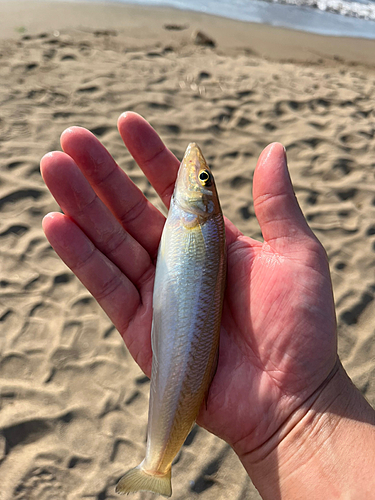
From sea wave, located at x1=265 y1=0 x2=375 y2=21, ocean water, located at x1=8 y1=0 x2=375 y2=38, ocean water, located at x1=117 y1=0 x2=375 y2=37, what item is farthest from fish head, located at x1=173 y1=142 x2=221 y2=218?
sea wave, located at x1=265 y1=0 x2=375 y2=21

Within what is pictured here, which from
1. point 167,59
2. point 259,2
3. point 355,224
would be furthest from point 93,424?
point 259,2

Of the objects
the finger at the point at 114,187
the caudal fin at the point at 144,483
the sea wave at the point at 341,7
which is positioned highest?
the sea wave at the point at 341,7

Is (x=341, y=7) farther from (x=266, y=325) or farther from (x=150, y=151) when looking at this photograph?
(x=266, y=325)

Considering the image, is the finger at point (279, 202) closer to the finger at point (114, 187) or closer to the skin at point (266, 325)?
the skin at point (266, 325)

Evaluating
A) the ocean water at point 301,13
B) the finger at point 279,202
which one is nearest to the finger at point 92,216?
the finger at point 279,202

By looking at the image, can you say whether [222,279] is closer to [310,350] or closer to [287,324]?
[287,324]

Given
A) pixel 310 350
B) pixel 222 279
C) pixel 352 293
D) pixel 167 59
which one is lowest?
pixel 352 293
